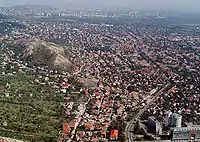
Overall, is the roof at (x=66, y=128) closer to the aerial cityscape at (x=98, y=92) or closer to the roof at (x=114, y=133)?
the aerial cityscape at (x=98, y=92)

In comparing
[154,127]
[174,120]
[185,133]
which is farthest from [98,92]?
[185,133]

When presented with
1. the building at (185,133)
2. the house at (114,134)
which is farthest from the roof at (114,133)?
the building at (185,133)

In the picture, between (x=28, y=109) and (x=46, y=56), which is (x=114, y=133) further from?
(x=46, y=56)

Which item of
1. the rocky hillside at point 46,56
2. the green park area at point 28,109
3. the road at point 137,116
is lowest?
the road at point 137,116

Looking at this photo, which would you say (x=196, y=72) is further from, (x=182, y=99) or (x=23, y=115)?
(x=23, y=115)

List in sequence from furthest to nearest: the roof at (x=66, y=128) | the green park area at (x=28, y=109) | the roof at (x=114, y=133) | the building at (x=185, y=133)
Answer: the roof at (x=66, y=128) < the building at (x=185, y=133) < the roof at (x=114, y=133) < the green park area at (x=28, y=109)

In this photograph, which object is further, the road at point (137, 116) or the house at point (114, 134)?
the road at point (137, 116)

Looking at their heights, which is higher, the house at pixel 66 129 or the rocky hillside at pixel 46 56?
the rocky hillside at pixel 46 56

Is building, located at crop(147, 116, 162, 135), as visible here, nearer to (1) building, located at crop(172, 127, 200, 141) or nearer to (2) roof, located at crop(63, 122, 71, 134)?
(1) building, located at crop(172, 127, 200, 141)

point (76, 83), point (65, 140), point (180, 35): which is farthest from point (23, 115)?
point (180, 35)
